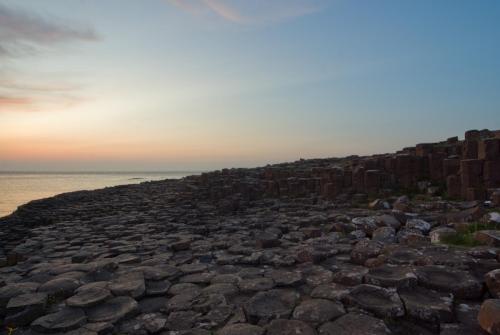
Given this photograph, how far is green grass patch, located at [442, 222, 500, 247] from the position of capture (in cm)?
465

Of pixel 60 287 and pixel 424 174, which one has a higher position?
pixel 424 174

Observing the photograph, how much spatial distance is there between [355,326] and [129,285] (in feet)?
8.63

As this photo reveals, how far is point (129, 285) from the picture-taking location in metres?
4.16

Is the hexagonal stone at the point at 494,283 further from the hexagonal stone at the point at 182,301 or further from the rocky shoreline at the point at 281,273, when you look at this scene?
the hexagonal stone at the point at 182,301

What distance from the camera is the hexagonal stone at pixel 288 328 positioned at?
115 inches

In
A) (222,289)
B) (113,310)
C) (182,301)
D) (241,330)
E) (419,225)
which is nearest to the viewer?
(241,330)

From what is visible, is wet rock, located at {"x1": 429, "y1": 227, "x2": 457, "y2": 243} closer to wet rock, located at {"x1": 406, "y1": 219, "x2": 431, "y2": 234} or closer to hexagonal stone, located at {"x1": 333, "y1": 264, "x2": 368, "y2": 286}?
wet rock, located at {"x1": 406, "y1": 219, "x2": 431, "y2": 234}

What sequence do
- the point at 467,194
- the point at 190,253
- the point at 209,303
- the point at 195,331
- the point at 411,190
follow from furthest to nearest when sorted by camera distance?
the point at 411,190 → the point at 467,194 → the point at 190,253 → the point at 209,303 → the point at 195,331

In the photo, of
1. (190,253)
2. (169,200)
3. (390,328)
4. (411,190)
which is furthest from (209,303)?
(169,200)

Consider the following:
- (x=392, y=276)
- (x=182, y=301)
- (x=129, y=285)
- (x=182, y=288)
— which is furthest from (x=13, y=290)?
(x=392, y=276)

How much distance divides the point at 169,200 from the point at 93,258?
828 centimetres

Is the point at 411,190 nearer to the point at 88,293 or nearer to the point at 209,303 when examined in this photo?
the point at 209,303

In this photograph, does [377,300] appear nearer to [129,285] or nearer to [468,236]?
[468,236]

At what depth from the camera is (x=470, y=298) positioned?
3.31 meters
